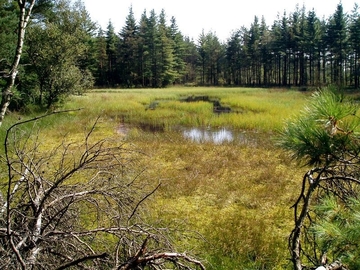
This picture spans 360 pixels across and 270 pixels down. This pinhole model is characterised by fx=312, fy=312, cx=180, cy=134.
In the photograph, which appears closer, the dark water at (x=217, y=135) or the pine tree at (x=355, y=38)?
the dark water at (x=217, y=135)

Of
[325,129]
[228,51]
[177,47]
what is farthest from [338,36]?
[325,129]

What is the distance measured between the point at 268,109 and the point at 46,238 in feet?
55.0

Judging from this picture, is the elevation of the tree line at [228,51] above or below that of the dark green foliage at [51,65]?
above

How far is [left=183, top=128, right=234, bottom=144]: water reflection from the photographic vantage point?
37.3 ft

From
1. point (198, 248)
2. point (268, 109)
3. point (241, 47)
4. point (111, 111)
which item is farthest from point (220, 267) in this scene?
point (241, 47)

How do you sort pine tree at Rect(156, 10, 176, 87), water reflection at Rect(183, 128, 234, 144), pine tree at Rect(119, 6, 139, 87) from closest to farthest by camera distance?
water reflection at Rect(183, 128, 234, 144) → pine tree at Rect(119, 6, 139, 87) → pine tree at Rect(156, 10, 176, 87)

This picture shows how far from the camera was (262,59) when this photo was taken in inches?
2137

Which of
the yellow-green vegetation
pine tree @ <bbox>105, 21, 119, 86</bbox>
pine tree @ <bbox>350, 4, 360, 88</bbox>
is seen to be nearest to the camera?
the yellow-green vegetation

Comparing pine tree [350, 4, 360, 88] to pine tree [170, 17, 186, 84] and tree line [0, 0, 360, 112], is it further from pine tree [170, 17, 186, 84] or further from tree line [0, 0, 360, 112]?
pine tree [170, 17, 186, 84]

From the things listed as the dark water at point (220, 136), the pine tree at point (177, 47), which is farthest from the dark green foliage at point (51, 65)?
the pine tree at point (177, 47)

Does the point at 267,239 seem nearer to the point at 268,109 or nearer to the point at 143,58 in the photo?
the point at 268,109

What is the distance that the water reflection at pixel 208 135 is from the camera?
1136 cm

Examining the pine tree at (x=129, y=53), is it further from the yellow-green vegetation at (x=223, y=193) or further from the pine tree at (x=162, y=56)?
the yellow-green vegetation at (x=223, y=193)

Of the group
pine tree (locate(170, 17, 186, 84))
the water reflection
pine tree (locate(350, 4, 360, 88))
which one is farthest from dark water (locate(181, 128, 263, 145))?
pine tree (locate(170, 17, 186, 84))
